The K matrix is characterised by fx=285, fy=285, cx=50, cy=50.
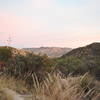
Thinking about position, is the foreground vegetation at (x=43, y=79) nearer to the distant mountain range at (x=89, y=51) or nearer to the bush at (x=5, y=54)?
the bush at (x=5, y=54)

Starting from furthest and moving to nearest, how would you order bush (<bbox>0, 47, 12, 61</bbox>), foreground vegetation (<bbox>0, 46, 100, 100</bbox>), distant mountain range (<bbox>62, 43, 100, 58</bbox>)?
1. distant mountain range (<bbox>62, 43, 100, 58</bbox>)
2. bush (<bbox>0, 47, 12, 61</bbox>)
3. foreground vegetation (<bbox>0, 46, 100, 100</bbox>)

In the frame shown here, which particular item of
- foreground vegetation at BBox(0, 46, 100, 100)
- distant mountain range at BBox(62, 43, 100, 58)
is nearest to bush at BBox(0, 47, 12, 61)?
foreground vegetation at BBox(0, 46, 100, 100)

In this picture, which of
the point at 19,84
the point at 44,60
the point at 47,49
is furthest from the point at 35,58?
the point at 47,49

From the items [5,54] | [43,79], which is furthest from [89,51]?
[43,79]

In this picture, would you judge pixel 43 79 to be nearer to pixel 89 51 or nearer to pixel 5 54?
pixel 5 54

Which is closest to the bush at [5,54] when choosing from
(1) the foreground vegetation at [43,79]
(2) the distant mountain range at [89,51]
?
(1) the foreground vegetation at [43,79]

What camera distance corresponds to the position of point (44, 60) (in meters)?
14.7

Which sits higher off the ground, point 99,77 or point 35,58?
point 35,58

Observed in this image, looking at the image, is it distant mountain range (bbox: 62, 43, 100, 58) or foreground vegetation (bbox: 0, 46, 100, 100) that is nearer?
foreground vegetation (bbox: 0, 46, 100, 100)

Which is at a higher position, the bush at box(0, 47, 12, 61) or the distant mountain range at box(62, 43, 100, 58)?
the bush at box(0, 47, 12, 61)

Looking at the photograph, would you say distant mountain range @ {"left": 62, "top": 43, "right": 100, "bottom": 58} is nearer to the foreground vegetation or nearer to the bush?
the foreground vegetation

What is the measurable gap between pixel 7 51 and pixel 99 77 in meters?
6.68

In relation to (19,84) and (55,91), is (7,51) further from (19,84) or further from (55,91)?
(55,91)

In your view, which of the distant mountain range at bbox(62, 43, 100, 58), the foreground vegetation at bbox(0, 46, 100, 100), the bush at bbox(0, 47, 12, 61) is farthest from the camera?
the distant mountain range at bbox(62, 43, 100, 58)
